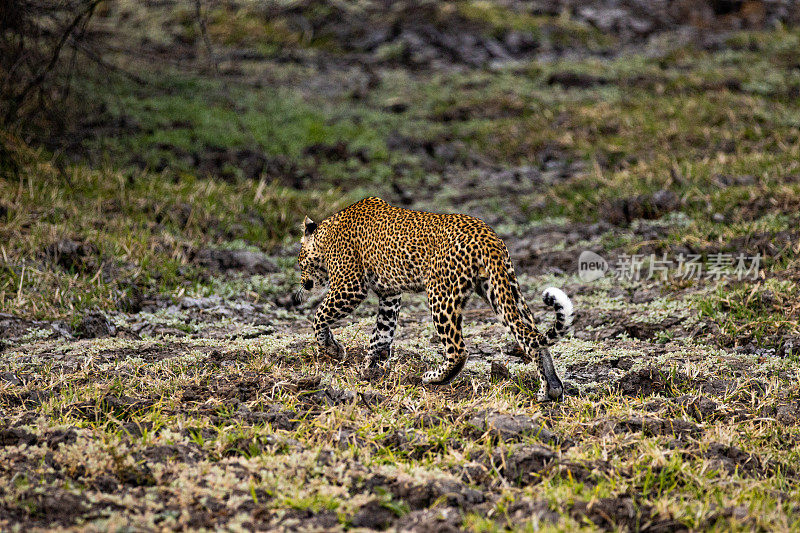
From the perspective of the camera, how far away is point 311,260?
766 cm

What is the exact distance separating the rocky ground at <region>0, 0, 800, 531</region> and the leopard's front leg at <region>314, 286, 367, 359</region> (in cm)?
18

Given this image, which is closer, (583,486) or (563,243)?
(583,486)

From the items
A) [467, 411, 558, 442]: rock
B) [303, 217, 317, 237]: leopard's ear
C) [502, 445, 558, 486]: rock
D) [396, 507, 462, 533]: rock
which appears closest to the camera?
[396, 507, 462, 533]: rock

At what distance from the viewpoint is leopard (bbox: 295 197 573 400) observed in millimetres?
5867

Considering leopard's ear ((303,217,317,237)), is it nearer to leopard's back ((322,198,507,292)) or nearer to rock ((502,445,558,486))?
leopard's back ((322,198,507,292))

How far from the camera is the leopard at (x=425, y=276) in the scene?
5867 mm

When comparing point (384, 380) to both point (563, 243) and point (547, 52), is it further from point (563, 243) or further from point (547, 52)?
point (547, 52)

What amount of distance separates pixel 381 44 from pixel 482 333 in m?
15.4

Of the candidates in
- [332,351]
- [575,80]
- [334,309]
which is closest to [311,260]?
[334,309]

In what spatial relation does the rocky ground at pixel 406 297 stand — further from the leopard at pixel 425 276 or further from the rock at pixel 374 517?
the leopard at pixel 425 276

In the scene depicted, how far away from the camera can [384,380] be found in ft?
21.1

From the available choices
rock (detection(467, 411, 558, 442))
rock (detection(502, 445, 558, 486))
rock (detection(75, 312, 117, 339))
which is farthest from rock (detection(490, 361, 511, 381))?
rock (detection(75, 312, 117, 339))

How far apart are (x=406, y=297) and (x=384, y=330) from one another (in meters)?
2.93

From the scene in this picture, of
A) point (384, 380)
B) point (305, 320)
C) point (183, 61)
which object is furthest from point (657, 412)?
point (183, 61)
